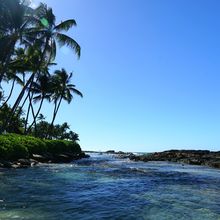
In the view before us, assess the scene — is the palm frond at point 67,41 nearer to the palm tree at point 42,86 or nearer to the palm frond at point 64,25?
the palm frond at point 64,25

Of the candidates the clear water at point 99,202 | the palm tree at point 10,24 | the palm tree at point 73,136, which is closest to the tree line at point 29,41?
the palm tree at point 10,24

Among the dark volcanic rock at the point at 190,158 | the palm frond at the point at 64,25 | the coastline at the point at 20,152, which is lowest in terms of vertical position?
the coastline at the point at 20,152

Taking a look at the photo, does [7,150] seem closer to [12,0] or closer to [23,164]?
[23,164]

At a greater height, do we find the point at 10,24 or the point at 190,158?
the point at 10,24

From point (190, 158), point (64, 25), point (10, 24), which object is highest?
point (64, 25)

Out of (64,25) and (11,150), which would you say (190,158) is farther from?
(11,150)

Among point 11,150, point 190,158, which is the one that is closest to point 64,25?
point 11,150

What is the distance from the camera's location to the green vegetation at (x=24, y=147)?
26381 millimetres

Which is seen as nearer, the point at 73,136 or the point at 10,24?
the point at 10,24

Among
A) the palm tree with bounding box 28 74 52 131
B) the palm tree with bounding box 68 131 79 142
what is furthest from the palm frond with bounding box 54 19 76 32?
Result: the palm tree with bounding box 68 131 79 142

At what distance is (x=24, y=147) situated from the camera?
29.9 m

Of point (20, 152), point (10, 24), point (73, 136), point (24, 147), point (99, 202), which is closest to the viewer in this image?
point (99, 202)

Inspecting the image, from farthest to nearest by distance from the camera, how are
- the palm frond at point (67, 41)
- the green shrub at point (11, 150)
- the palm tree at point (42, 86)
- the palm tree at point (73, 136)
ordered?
the palm tree at point (73, 136), the palm tree at point (42, 86), the palm frond at point (67, 41), the green shrub at point (11, 150)

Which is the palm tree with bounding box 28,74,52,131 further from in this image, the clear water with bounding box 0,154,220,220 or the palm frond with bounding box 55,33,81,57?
the clear water with bounding box 0,154,220,220
